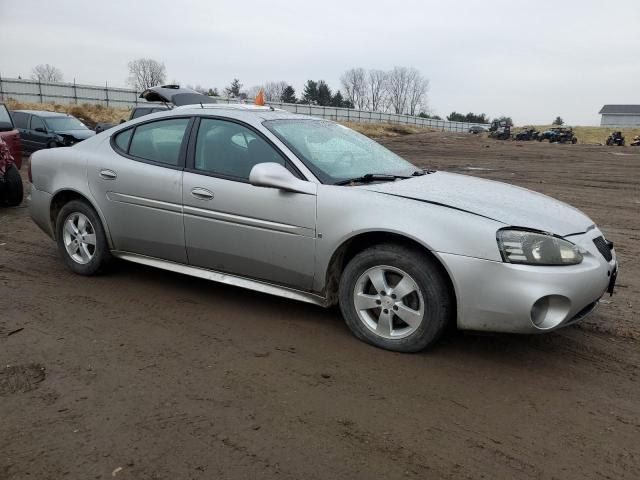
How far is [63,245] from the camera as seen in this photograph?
520 cm

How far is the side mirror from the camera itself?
3.77 m

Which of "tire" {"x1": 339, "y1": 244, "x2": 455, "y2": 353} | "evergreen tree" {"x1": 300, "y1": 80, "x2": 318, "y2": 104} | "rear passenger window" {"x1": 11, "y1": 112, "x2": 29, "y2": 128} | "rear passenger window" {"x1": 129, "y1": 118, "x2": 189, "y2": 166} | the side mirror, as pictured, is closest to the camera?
"tire" {"x1": 339, "y1": 244, "x2": 455, "y2": 353}

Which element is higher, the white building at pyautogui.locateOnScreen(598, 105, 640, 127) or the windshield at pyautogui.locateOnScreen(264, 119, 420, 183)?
the white building at pyautogui.locateOnScreen(598, 105, 640, 127)

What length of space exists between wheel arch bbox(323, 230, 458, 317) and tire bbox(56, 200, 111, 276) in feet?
7.39

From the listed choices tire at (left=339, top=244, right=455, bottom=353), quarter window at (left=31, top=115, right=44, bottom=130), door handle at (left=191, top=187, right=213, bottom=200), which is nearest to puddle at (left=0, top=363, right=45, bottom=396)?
door handle at (left=191, top=187, right=213, bottom=200)

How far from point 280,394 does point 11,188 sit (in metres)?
7.24

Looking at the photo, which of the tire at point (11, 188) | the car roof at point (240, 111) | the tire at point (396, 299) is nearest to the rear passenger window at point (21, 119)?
the tire at point (11, 188)

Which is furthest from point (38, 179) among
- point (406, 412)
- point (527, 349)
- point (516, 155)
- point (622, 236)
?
point (516, 155)

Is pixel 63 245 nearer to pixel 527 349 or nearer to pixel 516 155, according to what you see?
pixel 527 349

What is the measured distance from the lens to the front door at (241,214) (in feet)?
12.6

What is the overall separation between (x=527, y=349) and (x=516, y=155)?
21.9 m

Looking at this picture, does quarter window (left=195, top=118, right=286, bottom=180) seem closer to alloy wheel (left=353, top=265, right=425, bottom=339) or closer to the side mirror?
the side mirror

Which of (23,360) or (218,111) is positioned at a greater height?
(218,111)

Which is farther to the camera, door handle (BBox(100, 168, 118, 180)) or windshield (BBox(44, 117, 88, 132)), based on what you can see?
windshield (BBox(44, 117, 88, 132))
